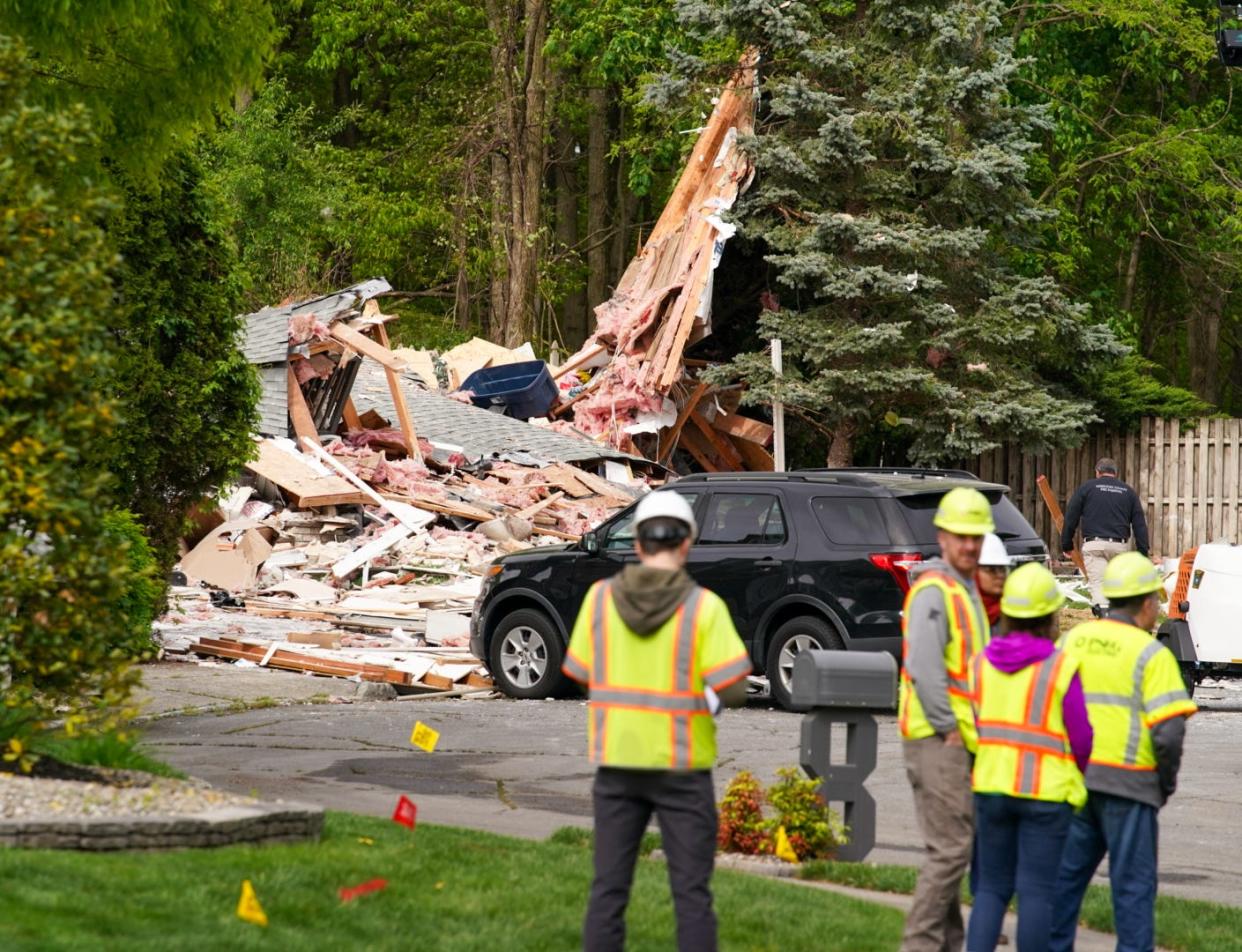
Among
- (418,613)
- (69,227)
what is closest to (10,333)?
(69,227)

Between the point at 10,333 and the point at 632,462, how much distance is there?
21.5 m

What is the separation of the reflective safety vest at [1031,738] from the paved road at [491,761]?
2.99m

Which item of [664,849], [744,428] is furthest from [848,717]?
[744,428]

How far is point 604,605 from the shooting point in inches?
250

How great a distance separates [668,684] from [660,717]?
0.11m

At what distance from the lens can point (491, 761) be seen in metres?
13.1

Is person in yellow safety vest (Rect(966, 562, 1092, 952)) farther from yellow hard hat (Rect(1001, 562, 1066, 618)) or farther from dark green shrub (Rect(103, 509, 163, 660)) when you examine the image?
dark green shrub (Rect(103, 509, 163, 660))

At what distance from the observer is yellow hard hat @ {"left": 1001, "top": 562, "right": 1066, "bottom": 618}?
265 inches

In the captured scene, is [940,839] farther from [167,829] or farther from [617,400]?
[617,400]

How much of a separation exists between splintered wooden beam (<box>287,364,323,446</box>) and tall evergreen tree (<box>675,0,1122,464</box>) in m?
5.96

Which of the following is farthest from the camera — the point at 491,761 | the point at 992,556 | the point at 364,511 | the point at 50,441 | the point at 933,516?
the point at 364,511

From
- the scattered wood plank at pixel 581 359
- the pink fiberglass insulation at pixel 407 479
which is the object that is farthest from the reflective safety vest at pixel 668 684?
the scattered wood plank at pixel 581 359

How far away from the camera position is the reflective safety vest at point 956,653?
7008 millimetres

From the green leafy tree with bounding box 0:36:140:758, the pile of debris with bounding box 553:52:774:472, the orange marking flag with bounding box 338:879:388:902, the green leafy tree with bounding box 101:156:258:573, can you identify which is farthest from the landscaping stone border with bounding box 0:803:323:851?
the pile of debris with bounding box 553:52:774:472
